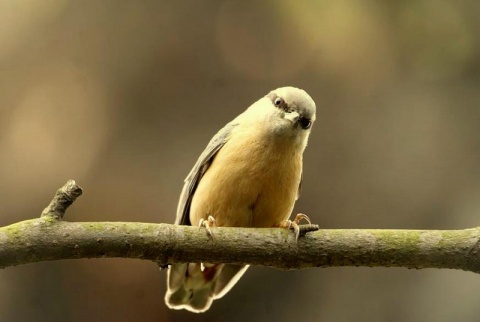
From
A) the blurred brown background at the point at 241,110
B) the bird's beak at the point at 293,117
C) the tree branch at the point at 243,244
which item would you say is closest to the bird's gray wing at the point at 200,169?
the bird's beak at the point at 293,117

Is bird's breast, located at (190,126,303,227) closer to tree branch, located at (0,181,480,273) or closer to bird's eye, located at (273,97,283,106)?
bird's eye, located at (273,97,283,106)

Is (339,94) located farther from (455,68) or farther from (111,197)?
(111,197)

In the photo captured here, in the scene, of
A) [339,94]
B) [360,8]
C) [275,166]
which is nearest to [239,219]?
[275,166]

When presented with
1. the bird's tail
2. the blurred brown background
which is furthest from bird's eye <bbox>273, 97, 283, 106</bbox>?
the blurred brown background

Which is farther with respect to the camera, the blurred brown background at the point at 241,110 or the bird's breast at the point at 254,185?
the blurred brown background at the point at 241,110

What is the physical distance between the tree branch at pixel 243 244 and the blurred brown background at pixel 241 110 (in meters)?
1.39

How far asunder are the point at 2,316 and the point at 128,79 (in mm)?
1293

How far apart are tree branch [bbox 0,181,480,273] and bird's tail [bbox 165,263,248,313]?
2.15 feet

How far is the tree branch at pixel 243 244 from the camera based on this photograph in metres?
1.72

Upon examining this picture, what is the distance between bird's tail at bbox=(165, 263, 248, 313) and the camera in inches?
98.6

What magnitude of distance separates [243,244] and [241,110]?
1488mm

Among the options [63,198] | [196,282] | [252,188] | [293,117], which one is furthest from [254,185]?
[63,198]

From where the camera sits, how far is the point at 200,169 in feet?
7.97

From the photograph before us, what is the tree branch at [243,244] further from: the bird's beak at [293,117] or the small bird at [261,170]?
the bird's beak at [293,117]
